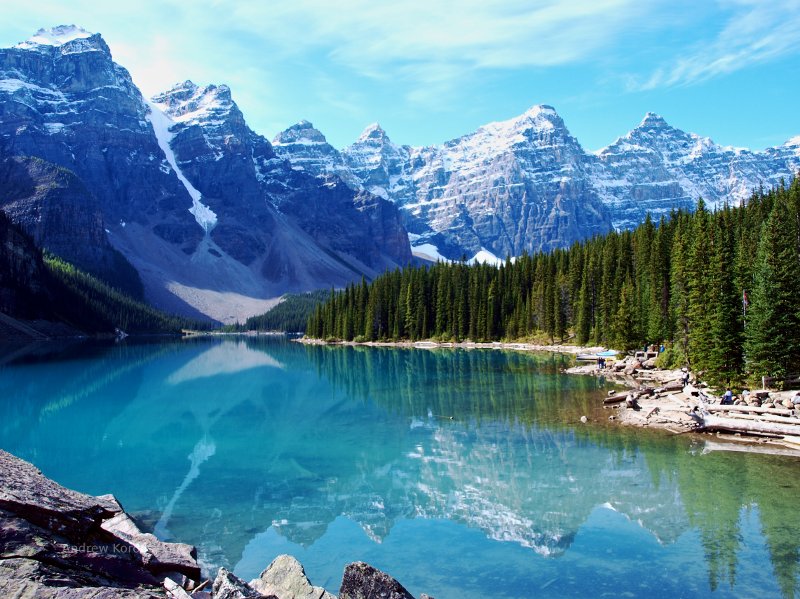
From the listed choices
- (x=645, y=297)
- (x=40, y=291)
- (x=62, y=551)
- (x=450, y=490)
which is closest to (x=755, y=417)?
(x=450, y=490)

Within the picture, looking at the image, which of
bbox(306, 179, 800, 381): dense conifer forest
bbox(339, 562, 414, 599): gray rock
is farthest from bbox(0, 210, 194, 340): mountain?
bbox(339, 562, 414, 599): gray rock

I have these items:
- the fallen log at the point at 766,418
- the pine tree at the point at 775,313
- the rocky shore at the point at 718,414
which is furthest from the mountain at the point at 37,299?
the fallen log at the point at 766,418

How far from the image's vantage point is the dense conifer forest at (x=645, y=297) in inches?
1436

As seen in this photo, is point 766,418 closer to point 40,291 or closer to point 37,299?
point 37,299

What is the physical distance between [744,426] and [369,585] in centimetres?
2542

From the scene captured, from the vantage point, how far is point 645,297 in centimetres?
7238

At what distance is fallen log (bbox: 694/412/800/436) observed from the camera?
87.6ft

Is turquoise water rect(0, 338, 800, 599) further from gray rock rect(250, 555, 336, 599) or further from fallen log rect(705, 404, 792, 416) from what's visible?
fallen log rect(705, 404, 792, 416)

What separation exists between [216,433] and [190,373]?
4335cm

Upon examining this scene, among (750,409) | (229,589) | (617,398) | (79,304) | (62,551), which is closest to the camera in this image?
(62,551)

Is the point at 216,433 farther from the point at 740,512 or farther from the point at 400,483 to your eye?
the point at 740,512

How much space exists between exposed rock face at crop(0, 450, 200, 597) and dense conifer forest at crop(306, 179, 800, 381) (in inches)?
1390

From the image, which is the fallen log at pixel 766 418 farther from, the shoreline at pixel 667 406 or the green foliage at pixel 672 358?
the green foliage at pixel 672 358

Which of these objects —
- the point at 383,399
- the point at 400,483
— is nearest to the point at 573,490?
the point at 400,483
